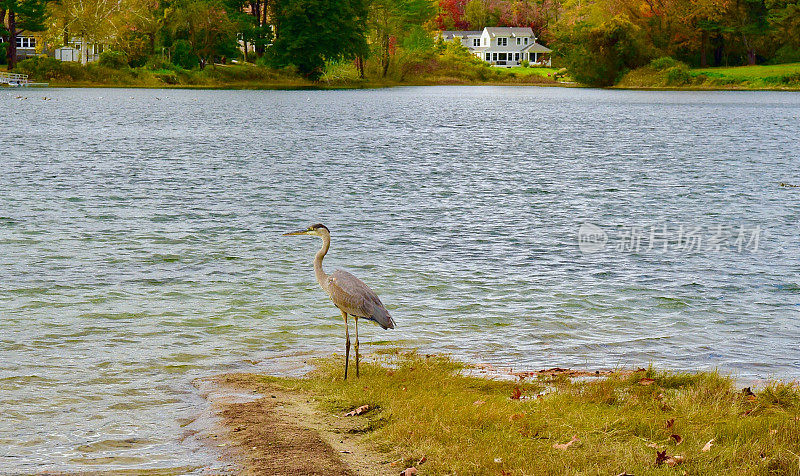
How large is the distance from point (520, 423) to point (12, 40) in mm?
122640

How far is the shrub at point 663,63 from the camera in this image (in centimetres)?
14088

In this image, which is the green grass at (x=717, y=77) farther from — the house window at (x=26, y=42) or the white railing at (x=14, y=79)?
the house window at (x=26, y=42)

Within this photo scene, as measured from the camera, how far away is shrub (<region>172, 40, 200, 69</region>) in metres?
127

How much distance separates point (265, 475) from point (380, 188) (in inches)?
1103

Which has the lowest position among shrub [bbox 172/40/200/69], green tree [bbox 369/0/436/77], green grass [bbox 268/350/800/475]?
green grass [bbox 268/350/800/475]

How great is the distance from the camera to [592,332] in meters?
A: 14.9

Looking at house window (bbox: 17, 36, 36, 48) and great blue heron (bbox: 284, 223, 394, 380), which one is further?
house window (bbox: 17, 36, 36, 48)

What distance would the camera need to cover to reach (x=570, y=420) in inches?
369

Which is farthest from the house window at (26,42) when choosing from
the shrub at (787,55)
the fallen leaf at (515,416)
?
the fallen leaf at (515,416)

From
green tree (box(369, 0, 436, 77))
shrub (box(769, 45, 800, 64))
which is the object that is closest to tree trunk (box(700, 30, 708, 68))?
shrub (box(769, 45, 800, 64))

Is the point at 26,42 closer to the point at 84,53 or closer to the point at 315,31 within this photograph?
→ the point at 84,53

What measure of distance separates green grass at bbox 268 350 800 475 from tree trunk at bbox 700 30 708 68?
468 feet

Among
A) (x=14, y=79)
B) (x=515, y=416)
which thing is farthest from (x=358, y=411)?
(x=14, y=79)

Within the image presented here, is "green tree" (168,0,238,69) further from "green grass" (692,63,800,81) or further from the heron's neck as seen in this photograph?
the heron's neck
